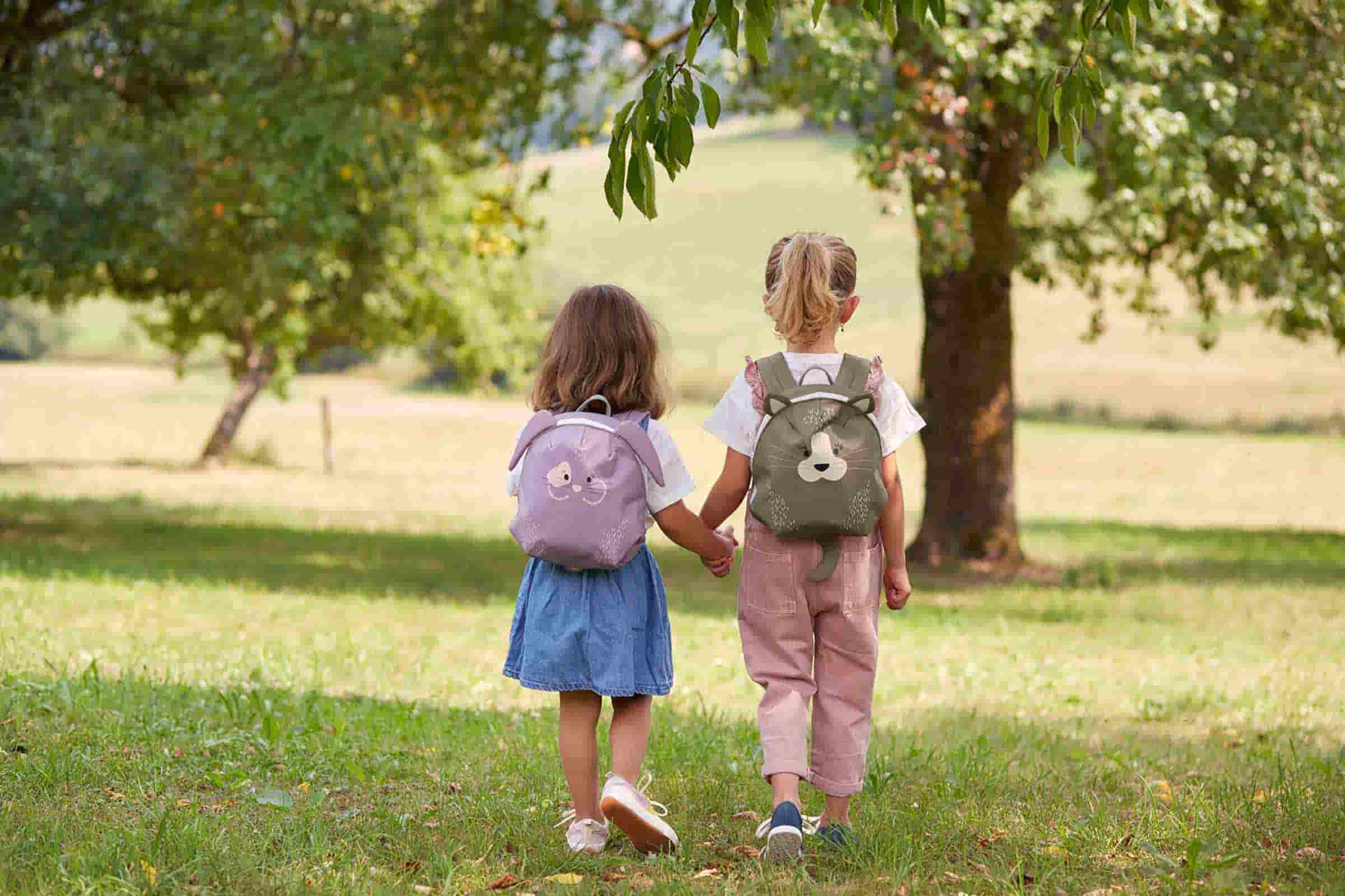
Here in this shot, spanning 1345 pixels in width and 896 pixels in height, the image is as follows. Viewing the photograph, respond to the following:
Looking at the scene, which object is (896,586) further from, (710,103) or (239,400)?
(239,400)

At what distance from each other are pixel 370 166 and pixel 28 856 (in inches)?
357

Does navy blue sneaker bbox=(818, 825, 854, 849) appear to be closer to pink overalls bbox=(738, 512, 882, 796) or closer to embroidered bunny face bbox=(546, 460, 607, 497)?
pink overalls bbox=(738, 512, 882, 796)

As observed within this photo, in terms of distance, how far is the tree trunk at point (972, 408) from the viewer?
45.7ft

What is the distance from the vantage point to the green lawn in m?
4.11

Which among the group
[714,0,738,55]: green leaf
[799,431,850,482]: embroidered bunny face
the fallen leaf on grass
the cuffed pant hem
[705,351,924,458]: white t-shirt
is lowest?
the fallen leaf on grass

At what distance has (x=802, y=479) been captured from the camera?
13.7 ft

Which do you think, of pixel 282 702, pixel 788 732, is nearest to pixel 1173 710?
pixel 788 732

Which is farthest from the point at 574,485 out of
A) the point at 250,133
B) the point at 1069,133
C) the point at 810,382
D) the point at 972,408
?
the point at 972,408

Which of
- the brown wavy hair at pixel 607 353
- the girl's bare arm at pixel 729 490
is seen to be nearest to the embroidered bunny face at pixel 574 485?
the brown wavy hair at pixel 607 353

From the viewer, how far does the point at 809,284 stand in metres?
4.29

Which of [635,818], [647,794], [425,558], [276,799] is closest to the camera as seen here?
[635,818]

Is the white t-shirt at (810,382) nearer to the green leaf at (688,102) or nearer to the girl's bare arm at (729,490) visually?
the girl's bare arm at (729,490)

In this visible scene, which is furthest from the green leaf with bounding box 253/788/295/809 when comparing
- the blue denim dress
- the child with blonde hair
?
the child with blonde hair

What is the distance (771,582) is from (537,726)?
2234 millimetres
